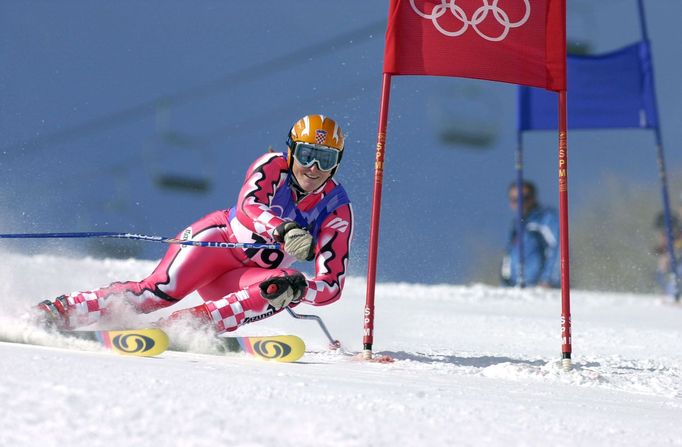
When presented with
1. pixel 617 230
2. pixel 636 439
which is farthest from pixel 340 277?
pixel 617 230

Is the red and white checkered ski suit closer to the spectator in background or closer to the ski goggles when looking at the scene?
the ski goggles

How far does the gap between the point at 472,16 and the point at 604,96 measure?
983 cm

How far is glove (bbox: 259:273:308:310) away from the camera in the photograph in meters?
5.62

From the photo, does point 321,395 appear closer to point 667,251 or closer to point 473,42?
point 473,42

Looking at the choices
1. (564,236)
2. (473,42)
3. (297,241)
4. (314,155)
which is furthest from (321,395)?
(473,42)

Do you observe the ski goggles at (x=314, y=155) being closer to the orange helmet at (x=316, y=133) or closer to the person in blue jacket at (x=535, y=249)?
the orange helmet at (x=316, y=133)

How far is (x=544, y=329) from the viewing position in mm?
9711

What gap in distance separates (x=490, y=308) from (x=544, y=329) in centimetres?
253

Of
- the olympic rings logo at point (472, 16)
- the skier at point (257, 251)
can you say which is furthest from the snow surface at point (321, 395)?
the olympic rings logo at point (472, 16)

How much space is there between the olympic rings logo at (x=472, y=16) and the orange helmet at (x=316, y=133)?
802 mm

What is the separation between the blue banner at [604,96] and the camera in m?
15.2

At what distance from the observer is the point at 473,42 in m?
5.98

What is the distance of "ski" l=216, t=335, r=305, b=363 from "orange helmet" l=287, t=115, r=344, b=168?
1166 millimetres

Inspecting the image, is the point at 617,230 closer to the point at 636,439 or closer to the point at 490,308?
the point at 490,308
